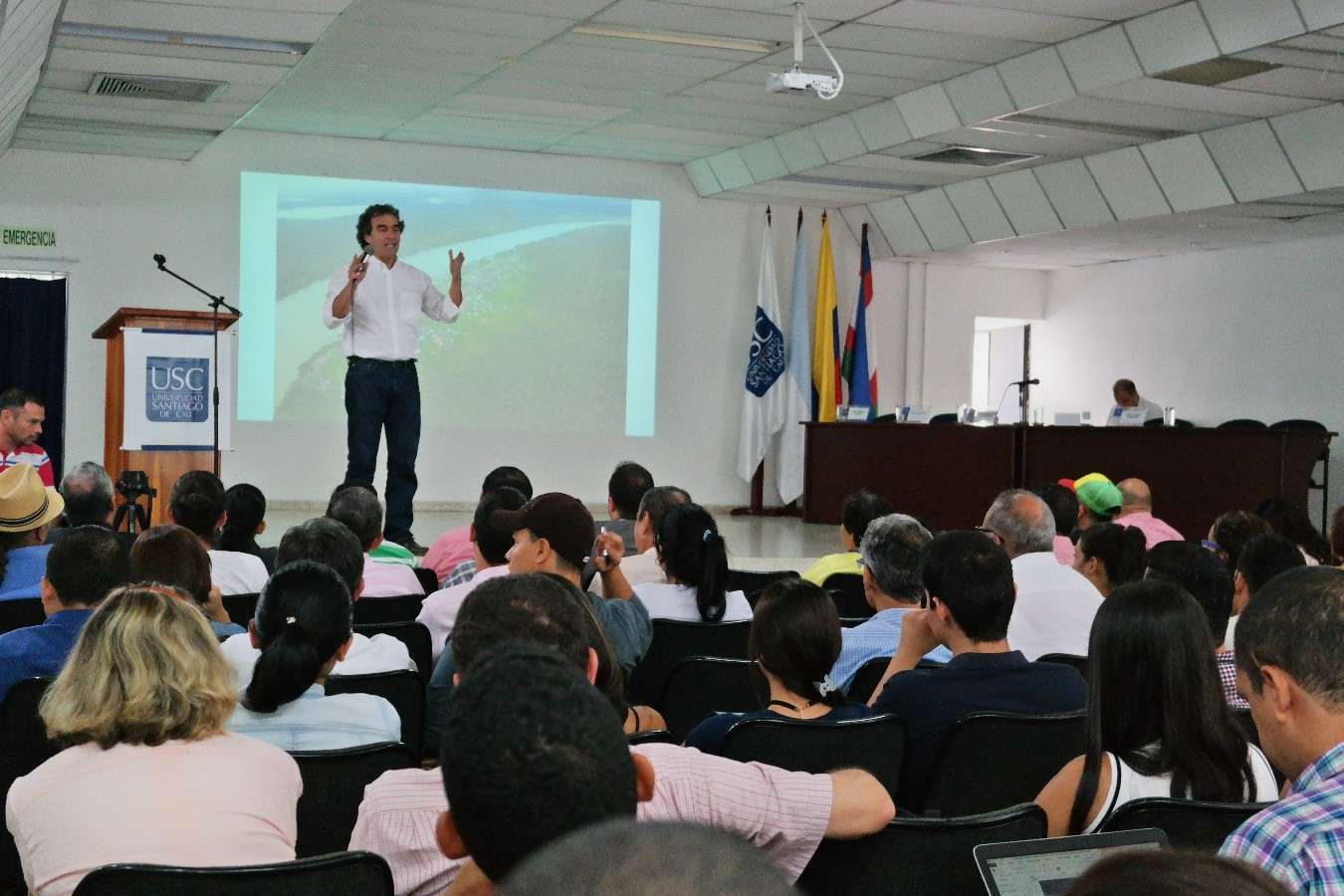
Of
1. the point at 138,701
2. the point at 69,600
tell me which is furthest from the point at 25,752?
the point at 138,701

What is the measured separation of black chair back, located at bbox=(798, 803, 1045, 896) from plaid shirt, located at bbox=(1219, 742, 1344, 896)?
0.55 metres

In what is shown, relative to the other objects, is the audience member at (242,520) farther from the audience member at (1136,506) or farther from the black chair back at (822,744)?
the audience member at (1136,506)

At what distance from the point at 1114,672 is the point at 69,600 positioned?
7.22 feet

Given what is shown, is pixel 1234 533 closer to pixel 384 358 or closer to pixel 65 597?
pixel 65 597

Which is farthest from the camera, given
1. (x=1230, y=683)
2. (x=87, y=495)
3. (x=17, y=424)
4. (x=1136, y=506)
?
(x=17, y=424)

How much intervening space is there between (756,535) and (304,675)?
860 cm

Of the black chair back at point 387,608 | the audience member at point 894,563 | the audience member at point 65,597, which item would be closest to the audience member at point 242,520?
the black chair back at point 387,608

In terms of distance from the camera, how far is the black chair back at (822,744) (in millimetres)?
2385

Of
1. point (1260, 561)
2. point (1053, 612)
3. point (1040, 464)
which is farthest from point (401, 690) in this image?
point (1040, 464)

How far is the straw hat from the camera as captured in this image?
4.21 meters

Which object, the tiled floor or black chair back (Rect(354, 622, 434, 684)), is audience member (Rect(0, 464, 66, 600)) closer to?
black chair back (Rect(354, 622, 434, 684))

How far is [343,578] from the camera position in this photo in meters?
3.57

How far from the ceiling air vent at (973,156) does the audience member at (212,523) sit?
7.33 metres

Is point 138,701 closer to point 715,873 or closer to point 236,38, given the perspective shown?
point 715,873
